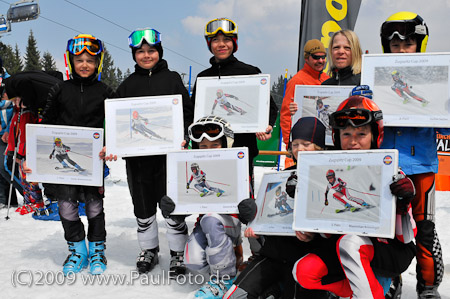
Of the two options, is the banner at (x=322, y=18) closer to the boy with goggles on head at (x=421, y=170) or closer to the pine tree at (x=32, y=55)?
the boy with goggles on head at (x=421, y=170)

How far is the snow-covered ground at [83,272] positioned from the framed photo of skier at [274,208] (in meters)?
0.92

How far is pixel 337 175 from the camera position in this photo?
250cm

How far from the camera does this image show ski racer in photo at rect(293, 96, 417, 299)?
2.33 meters

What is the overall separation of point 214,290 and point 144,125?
1593 millimetres

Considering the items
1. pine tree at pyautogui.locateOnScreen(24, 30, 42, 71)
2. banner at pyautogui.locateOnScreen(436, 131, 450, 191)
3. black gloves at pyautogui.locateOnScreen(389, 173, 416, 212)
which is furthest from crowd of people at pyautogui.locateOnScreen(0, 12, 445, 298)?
pine tree at pyautogui.locateOnScreen(24, 30, 42, 71)

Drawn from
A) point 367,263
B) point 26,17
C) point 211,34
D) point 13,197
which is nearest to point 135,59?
point 211,34

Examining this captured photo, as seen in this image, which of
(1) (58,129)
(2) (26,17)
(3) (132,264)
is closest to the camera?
(1) (58,129)

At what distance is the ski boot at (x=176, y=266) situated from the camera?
3689 mm

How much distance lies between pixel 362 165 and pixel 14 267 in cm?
350

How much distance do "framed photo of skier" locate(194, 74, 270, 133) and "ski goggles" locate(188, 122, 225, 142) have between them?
0.33m

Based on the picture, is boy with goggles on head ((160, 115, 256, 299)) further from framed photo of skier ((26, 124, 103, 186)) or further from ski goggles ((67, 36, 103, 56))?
ski goggles ((67, 36, 103, 56))

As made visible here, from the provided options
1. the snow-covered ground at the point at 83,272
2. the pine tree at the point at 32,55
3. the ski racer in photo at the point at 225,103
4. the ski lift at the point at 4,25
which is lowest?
the snow-covered ground at the point at 83,272

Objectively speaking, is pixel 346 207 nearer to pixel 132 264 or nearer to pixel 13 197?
pixel 132 264

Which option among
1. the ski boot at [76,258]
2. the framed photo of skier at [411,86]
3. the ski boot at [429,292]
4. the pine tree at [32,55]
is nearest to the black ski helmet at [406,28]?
the framed photo of skier at [411,86]
